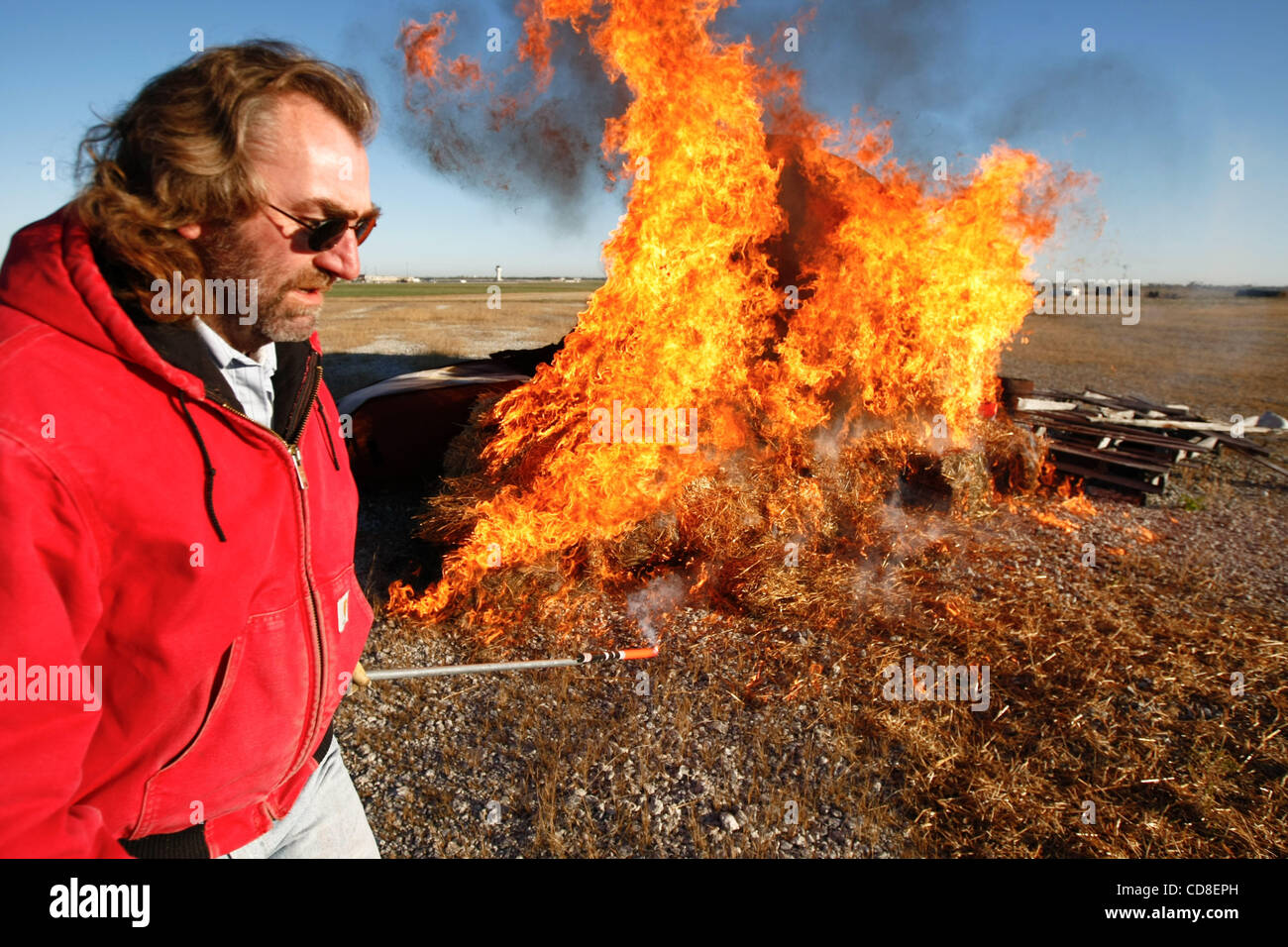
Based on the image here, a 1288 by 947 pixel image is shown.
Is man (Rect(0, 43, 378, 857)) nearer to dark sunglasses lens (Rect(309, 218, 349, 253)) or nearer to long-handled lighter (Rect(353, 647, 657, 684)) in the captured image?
dark sunglasses lens (Rect(309, 218, 349, 253))

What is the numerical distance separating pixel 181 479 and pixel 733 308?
20.0ft

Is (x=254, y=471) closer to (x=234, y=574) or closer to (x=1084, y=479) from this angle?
(x=234, y=574)

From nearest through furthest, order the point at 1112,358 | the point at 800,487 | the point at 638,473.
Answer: the point at 638,473 < the point at 800,487 < the point at 1112,358

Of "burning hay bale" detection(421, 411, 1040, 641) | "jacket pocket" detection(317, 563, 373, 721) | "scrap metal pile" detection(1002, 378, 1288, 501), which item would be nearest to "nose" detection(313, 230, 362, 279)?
"jacket pocket" detection(317, 563, 373, 721)

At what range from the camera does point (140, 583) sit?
1.31m

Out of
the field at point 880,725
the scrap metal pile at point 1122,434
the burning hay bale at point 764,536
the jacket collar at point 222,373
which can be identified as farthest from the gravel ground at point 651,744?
the scrap metal pile at point 1122,434

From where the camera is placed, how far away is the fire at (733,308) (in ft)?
19.7

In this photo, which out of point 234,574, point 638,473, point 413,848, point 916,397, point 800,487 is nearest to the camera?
point 234,574

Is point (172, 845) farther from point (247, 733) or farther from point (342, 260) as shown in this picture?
point (342, 260)

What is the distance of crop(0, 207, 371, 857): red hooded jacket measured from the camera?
1.11 metres
